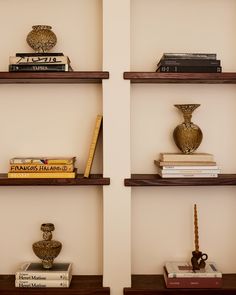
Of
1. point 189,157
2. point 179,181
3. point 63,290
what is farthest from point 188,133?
point 63,290

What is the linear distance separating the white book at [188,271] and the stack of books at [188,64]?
998mm

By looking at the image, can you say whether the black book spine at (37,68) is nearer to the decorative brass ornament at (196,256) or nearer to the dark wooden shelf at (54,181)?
the dark wooden shelf at (54,181)

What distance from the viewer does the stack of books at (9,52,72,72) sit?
6.29 ft

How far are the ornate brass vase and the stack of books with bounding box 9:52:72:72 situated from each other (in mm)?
628

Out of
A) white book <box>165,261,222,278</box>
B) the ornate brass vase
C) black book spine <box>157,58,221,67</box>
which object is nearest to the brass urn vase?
white book <box>165,261,222,278</box>

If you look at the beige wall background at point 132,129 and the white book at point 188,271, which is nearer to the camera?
the white book at point 188,271

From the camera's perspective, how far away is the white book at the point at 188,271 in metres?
1.95

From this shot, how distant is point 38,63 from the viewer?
1.92 m

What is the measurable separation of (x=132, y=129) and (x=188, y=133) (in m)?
0.31

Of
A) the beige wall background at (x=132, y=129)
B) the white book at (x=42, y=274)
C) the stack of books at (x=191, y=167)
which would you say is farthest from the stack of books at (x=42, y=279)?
the stack of books at (x=191, y=167)

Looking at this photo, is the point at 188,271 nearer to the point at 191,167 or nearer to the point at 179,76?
the point at 191,167

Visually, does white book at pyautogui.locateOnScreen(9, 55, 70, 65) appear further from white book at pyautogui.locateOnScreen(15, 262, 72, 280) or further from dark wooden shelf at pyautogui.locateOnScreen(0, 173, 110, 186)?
white book at pyautogui.locateOnScreen(15, 262, 72, 280)

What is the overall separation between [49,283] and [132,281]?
43 centimetres

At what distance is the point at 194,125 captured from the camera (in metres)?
2.05
